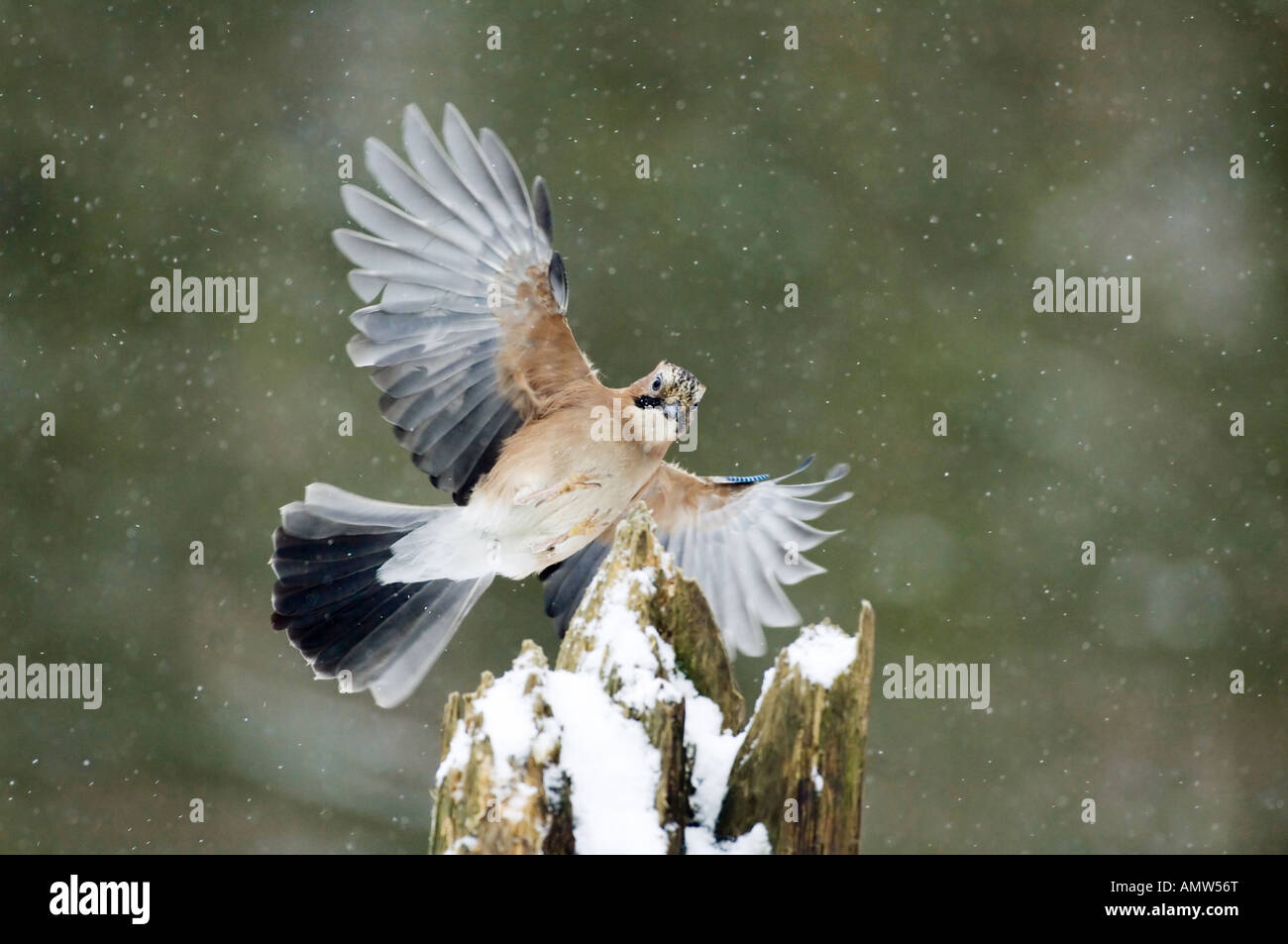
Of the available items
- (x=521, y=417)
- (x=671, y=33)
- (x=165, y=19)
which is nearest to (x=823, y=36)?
(x=671, y=33)

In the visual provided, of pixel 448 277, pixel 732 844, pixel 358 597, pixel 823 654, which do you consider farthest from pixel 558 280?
pixel 732 844

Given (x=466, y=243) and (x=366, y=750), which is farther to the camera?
(x=366, y=750)

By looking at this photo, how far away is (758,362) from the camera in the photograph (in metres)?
7.63

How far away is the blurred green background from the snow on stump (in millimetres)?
3921

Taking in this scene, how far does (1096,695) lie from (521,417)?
193 inches

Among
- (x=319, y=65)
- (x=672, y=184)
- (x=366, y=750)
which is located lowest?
(x=366, y=750)

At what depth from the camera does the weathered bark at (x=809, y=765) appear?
320 centimetres

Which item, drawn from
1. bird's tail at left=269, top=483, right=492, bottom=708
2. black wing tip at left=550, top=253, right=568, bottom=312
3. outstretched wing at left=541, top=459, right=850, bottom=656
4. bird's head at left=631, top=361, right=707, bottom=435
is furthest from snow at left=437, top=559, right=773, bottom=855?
outstretched wing at left=541, top=459, right=850, bottom=656

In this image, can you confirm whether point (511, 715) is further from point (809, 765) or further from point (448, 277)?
point (448, 277)

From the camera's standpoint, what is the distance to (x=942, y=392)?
7.77m

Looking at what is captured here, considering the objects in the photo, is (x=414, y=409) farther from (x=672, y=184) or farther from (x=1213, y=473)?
(x=1213, y=473)

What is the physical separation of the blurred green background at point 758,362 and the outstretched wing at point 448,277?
3019 millimetres

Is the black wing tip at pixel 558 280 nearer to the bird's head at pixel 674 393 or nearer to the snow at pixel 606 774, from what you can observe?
the bird's head at pixel 674 393

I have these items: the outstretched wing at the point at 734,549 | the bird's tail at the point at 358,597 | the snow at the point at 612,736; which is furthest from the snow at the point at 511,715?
the outstretched wing at the point at 734,549
